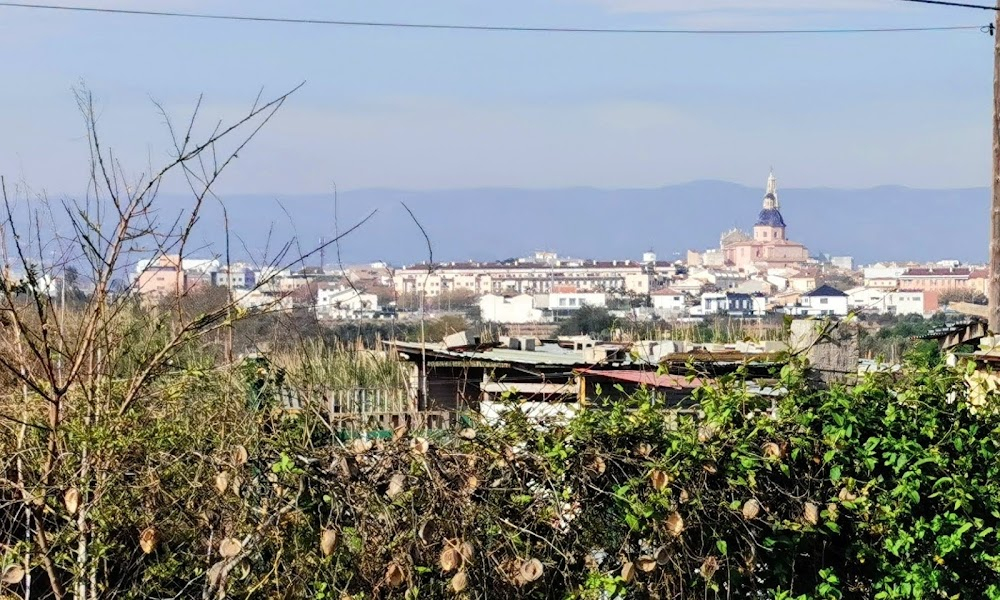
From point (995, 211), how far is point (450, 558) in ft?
24.0

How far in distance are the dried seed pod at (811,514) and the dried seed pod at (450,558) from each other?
141 centimetres

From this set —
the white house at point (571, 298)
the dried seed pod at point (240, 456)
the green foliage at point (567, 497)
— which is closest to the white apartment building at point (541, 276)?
the white house at point (571, 298)

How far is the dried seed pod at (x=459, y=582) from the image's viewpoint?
180 inches

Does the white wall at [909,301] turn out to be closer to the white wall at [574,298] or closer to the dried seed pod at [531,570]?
the white wall at [574,298]

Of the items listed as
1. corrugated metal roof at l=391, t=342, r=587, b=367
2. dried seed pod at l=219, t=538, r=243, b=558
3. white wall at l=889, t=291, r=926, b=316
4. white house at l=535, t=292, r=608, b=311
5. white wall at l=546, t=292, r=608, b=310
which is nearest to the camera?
dried seed pod at l=219, t=538, r=243, b=558

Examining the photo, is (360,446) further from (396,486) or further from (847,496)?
(847,496)

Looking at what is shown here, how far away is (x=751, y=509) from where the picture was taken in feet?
16.6

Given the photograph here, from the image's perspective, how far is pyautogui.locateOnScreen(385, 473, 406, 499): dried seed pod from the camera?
464 cm

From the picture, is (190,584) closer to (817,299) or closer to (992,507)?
(992,507)

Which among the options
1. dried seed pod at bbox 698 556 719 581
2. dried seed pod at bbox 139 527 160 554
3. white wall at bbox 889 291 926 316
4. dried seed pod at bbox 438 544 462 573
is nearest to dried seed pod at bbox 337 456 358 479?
dried seed pod at bbox 438 544 462 573

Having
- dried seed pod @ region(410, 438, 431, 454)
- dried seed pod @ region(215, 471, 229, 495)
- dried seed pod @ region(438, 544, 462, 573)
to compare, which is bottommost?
dried seed pod @ region(438, 544, 462, 573)

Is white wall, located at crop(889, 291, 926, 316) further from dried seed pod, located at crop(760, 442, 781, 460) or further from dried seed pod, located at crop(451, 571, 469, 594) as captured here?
dried seed pod, located at crop(451, 571, 469, 594)

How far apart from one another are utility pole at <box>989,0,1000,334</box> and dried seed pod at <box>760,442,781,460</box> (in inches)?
229

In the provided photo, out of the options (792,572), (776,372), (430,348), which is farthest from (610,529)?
(430,348)
